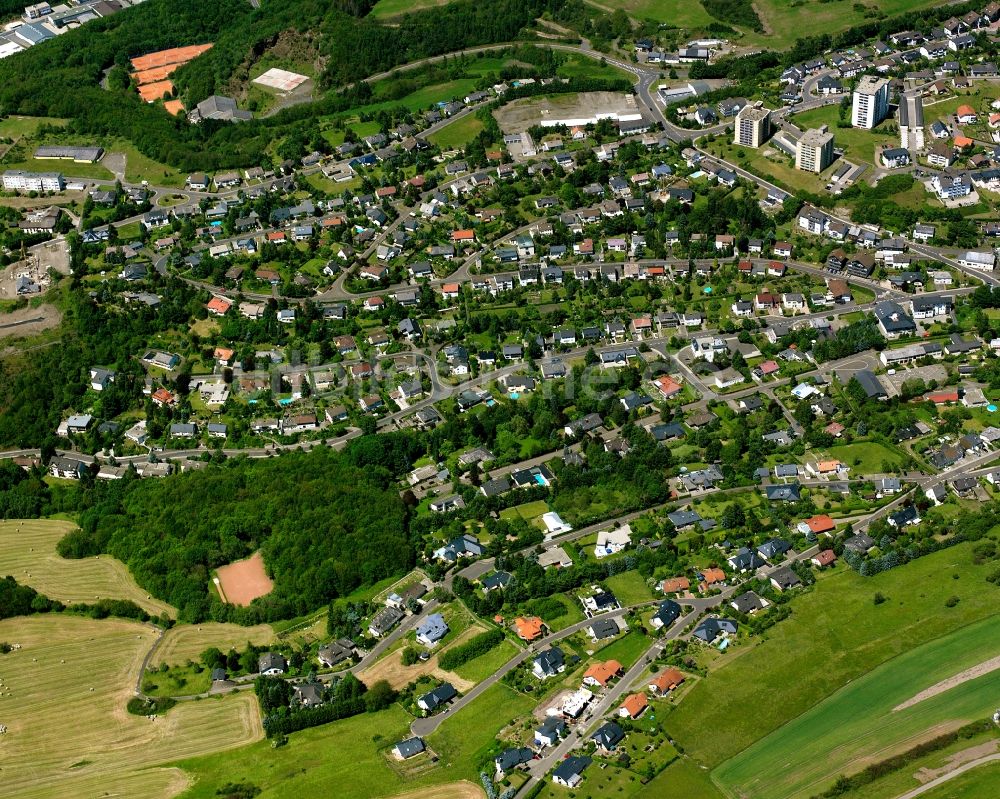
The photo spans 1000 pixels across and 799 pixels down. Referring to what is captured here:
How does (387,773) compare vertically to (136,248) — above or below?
below

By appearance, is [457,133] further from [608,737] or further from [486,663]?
[608,737]

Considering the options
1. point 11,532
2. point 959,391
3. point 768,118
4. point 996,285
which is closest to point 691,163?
point 768,118

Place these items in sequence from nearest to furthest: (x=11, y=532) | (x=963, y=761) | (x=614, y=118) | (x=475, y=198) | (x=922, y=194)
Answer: (x=963, y=761)
(x=11, y=532)
(x=922, y=194)
(x=475, y=198)
(x=614, y=118)

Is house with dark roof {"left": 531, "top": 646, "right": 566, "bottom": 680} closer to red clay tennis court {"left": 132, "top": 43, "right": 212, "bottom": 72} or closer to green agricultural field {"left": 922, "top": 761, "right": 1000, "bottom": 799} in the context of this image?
green agricultural field {"left": 922, "top": 761, "right": 1000, "bottom": 799}

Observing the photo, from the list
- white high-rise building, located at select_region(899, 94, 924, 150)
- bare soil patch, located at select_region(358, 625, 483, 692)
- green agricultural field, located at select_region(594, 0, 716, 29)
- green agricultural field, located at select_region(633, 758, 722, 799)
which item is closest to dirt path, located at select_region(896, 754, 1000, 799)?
green agricultural field, located at select_region(633, 758, 722, 799)

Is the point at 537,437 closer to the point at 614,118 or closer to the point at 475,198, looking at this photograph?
the point at 475,198

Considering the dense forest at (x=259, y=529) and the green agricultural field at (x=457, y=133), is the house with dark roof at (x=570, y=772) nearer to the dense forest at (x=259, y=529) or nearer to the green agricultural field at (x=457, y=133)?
the dense forest at (x=259, y=529)
